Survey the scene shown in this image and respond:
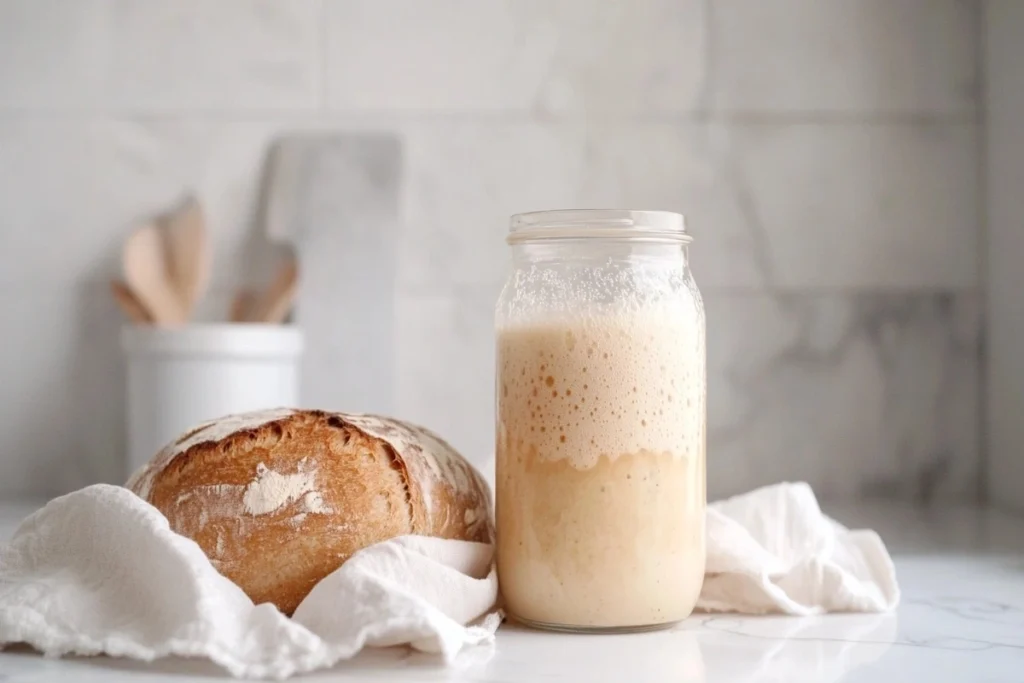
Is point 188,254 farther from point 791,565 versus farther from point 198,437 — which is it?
point 791,565

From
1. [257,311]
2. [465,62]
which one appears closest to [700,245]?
[465,62]

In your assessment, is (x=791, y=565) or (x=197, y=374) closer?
(x=791, y=565)

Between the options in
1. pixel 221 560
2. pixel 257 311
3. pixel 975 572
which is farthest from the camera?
pixel 257 311

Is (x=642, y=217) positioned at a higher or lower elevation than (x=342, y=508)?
higher

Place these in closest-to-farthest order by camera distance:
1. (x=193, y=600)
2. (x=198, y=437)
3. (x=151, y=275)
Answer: (x=193, y=600), (x=198, y=437), (x=151, y=275)

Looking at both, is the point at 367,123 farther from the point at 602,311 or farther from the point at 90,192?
the point at 602,311

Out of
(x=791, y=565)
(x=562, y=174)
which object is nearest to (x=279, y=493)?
(x=791, y=565)

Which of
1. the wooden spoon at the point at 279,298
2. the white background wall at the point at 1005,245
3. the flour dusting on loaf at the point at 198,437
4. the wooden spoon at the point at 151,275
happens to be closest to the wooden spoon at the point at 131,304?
the wooden spoon at the point at 151,275
